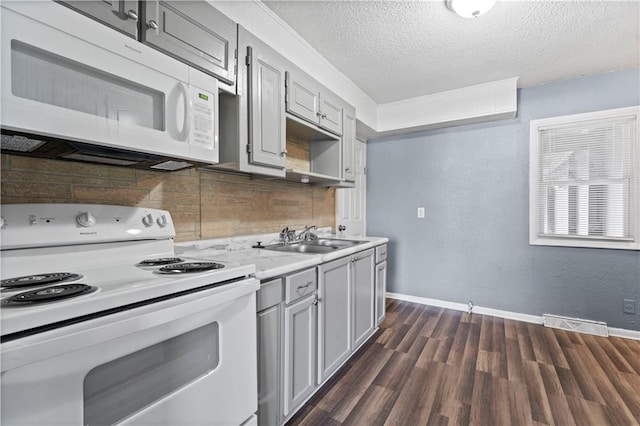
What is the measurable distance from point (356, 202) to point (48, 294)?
10.8 ft

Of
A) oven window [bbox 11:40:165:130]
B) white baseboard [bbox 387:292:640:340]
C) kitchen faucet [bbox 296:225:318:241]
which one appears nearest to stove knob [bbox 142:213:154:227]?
oven window [bbox 11:40:165:130]

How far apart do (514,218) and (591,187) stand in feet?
2.26

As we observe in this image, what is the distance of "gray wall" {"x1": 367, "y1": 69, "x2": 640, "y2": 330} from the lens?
278cm

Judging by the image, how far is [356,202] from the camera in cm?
378

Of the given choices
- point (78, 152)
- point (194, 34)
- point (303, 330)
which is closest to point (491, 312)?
point (303, 330)

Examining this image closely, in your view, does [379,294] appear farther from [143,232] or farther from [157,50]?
[157,50]

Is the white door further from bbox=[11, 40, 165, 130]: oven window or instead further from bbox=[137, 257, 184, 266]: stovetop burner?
bbox=[11, 40, 165, 130]: oven window

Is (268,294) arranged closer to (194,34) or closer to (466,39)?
(194,34)

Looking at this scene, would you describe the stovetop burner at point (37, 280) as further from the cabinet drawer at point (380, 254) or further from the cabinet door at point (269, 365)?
the cabinet drawer at point (380, 254)

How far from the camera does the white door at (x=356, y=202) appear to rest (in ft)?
11.3

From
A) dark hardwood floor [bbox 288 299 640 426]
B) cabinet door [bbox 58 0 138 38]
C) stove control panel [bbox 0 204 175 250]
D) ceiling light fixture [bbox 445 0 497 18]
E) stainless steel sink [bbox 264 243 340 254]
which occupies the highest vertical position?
ceiling light fixture [bbox 445 0 497 18]

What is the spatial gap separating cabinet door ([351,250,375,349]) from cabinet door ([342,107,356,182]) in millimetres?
779

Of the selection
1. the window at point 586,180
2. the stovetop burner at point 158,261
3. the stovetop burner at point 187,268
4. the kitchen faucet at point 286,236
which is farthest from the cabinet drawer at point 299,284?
the window at point 586,180

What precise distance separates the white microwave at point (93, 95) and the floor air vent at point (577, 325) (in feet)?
11.5
